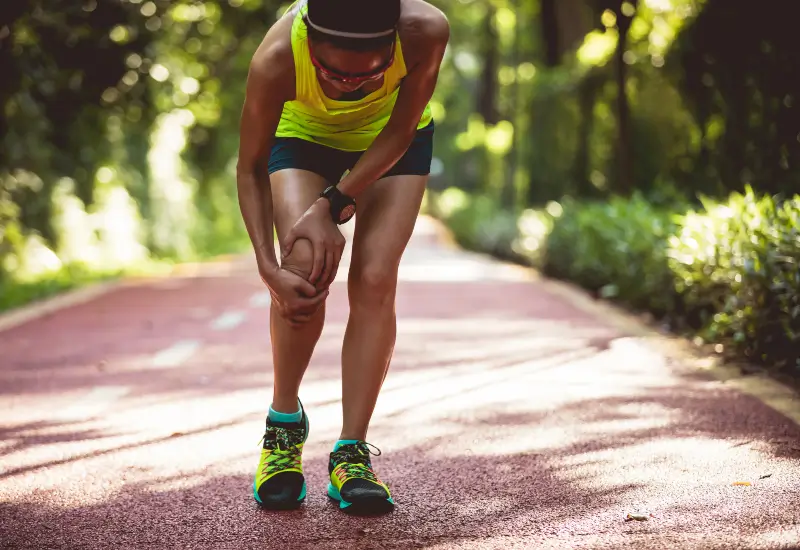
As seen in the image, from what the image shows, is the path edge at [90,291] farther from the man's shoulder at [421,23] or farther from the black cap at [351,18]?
the black cap at [351,18]

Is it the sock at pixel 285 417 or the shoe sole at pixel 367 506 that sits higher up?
the sock at pixel 285 417

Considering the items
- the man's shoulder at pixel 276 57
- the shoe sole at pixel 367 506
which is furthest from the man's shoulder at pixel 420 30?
the shoe sole at pixel 367 506

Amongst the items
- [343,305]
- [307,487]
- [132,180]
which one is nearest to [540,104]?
[132,180]

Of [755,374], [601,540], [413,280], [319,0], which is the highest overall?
[319,0]

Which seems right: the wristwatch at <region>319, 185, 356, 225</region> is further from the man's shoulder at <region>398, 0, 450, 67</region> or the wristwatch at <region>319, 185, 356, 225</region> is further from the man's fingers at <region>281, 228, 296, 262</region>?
the man's shoulder at <region>398, 0, 450, 67</region>

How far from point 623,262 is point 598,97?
7.32 m

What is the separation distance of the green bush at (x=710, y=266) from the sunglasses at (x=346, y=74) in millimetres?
3573

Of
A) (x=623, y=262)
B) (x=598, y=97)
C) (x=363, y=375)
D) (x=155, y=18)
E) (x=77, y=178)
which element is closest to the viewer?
(x=363, y=375)

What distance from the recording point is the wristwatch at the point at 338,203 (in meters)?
3.79

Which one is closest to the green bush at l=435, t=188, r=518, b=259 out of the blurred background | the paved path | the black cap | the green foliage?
the blurred background

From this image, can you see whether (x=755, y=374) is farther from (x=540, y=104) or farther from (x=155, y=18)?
(x=540, y=104)

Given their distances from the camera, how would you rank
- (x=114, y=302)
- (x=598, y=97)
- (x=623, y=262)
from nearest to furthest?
(x=623, y=262) < (x=114, y=302) < (x=598, y=97)

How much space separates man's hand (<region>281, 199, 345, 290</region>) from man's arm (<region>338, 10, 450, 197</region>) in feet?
0.50

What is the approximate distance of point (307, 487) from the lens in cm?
424
